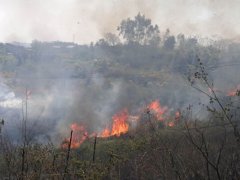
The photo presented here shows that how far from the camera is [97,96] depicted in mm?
52438

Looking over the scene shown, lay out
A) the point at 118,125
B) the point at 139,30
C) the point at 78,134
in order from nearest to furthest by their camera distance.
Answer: the point at 78,134 → the point at 118,125 → the point at 139,30

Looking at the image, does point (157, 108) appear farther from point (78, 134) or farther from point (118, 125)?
point (78, 134)

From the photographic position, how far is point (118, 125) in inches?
1768

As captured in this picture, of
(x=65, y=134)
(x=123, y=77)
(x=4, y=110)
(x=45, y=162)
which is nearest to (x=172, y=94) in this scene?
(x=123, y=77)

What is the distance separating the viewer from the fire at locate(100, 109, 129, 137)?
142ft

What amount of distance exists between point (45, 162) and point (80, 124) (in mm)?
36243

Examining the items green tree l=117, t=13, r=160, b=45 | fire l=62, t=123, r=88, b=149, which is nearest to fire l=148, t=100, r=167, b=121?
fire l=62, t=123, r=88, b=149

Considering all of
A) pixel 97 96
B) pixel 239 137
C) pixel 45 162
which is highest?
pixel 239 137

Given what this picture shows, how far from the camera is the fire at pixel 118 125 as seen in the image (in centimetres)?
4331

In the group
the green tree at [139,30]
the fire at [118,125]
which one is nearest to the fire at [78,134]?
the fire at [118,125]

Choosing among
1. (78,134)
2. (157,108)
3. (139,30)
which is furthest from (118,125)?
(139,30)

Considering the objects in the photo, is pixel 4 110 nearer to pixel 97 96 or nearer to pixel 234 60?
pixel 97 96

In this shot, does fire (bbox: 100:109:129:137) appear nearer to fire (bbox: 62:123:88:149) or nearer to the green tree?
fire (bbox: 62:123:88:149)

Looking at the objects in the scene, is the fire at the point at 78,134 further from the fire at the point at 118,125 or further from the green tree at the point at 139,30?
the green tree at the point at 139,30
